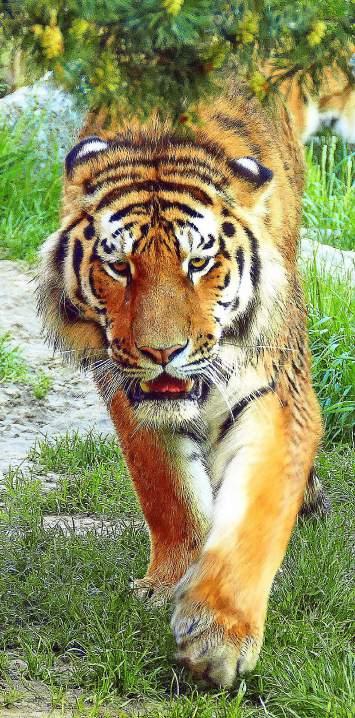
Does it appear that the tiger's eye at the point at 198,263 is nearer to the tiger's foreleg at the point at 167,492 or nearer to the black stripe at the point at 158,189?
the black stripe at the point at 158,189

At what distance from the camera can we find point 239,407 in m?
3.79

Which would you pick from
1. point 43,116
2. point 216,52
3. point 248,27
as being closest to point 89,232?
point 216,52

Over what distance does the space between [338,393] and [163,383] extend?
2.57 m

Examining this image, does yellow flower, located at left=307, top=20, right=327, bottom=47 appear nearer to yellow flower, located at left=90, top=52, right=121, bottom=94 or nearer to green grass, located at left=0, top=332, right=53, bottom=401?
yellow flower, located at left=90, top=52, right=121, bottom=94

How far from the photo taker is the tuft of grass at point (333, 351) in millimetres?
5984

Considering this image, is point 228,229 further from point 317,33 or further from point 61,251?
point 317,33

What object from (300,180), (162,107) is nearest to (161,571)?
(300,180)

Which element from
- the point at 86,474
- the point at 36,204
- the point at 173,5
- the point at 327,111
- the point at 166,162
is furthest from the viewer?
the point at 36,204

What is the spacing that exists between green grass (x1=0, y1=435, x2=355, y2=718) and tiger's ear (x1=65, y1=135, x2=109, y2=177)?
133cm

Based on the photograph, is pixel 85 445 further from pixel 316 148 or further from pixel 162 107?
pixel 316 148

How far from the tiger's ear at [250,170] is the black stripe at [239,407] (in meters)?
0.65

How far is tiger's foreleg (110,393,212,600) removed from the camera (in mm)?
3973

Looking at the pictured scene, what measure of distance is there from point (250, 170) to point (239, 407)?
2.43 ft

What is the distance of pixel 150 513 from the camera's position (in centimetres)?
402
